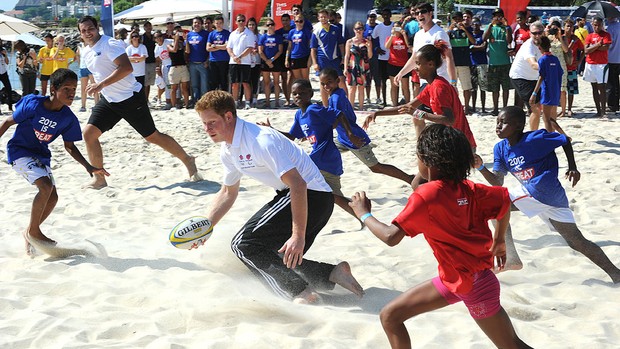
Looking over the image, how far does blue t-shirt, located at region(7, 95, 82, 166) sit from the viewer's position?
5.39 meters

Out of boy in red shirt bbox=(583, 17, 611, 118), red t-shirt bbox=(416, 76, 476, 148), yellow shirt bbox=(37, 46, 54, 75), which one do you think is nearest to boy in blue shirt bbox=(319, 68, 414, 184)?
red t-shirt bbox=(416, 76, 476, 148)

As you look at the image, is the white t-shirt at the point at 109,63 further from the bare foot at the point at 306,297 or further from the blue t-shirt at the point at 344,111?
the bare foot at the point at 306,297

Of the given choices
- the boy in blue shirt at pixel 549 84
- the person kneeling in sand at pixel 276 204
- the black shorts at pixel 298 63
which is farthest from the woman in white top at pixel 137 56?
the person kneeling in sand at pixel 276 204

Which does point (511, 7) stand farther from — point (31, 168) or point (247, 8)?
point (31, 168)

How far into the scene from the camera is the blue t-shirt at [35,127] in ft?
17.7

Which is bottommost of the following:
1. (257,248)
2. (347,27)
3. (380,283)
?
(380,283)

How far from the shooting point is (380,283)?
479cm

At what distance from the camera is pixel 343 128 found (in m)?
6.37

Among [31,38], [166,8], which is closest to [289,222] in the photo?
[166,8]

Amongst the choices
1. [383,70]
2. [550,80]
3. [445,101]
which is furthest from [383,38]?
[445,101]

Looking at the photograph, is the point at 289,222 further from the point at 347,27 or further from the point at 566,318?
the point at 347,27

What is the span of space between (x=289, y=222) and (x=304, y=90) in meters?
1.87

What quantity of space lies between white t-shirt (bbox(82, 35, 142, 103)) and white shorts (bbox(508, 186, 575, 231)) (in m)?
4.48

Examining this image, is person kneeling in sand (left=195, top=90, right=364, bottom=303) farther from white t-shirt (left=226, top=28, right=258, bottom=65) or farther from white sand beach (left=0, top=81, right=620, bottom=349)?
white t-shirt (left=226, top=28, right=258, bottom=65)
